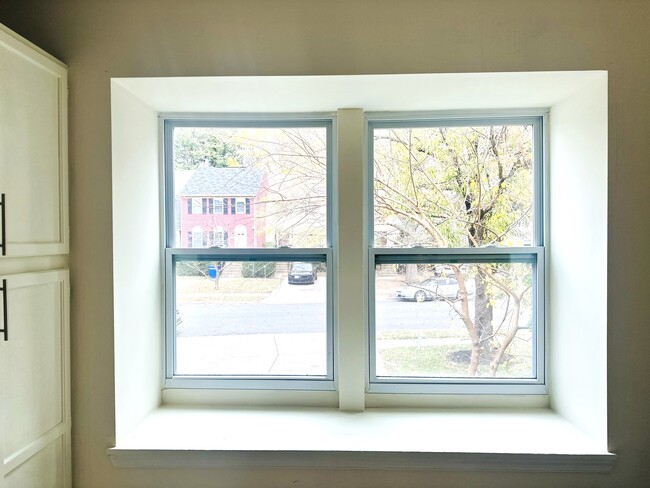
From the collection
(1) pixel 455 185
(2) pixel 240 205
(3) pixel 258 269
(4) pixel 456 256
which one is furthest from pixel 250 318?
(1) pixel 455 185

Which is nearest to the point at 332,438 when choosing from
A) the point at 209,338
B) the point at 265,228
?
the point at 209,338

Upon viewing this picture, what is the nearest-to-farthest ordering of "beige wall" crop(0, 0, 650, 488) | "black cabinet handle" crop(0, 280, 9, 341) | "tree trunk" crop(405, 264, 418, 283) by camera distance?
1. "black cabinet handle" crop(0, 280, 9, 341)
2. "beige wall" crop(0, 0, 650, 488)
3. "tree trunk" crop(405, 264, 418, 283)

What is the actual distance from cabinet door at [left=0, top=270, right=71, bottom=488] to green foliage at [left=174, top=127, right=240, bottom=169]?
0.76 metres

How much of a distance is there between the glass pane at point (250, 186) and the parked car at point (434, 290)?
463 millimetres

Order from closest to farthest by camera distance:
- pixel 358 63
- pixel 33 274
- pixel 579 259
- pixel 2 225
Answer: pixel 2 225 → pixel 33 274 → pixel 358 63 → pixel 579 259

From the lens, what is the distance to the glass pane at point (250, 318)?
190 cm

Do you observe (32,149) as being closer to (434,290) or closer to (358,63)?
(358,63)

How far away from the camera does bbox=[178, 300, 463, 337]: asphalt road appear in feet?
6.19

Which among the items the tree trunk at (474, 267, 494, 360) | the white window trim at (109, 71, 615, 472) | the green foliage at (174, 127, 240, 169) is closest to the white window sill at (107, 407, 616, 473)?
the white window trim at (109, 71, 615, 472)

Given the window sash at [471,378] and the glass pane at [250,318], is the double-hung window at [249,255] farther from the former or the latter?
the window sash at [471,378]

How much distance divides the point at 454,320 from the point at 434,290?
0.17 metres

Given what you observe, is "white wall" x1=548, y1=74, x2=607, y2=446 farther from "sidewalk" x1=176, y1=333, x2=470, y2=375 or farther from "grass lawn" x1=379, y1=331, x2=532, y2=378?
"sidewalk" x1=176, y1=333, x2=470, y2=375

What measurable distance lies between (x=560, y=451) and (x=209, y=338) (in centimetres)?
152

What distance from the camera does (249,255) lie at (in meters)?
1.90
